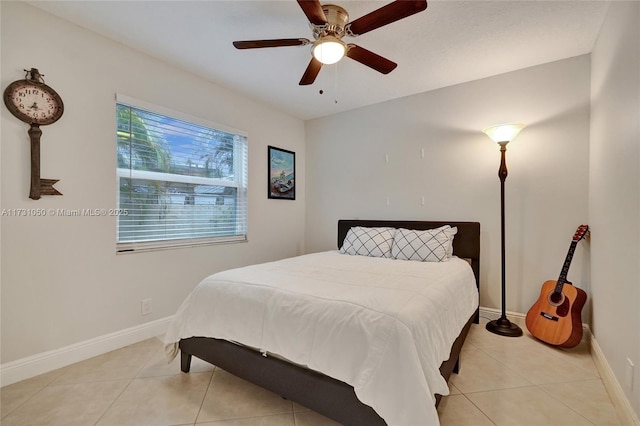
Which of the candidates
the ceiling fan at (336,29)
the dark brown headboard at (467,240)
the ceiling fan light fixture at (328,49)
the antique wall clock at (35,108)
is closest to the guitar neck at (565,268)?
the dark brown headboard at (467,240)

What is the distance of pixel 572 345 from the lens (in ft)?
7.16

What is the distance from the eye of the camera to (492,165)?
9.67 ft

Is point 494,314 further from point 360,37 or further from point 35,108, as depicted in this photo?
point 35,108

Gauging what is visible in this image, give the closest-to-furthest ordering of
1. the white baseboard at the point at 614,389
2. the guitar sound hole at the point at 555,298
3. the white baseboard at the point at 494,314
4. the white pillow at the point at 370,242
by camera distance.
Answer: the white baseboard at the point at 614,389, the guitar sound hole at the point at 555,298, the white baseboard at the point at 494,314, the white pillow at the point at 370,242

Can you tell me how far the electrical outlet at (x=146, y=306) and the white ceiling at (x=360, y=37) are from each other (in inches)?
85.1

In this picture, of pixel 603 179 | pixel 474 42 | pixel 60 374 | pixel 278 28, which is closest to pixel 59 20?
pixel 278 28

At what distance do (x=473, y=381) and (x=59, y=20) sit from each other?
3735 mm

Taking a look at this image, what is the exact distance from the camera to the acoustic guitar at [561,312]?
2199mm

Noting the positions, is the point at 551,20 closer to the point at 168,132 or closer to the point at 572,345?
the point at 572,345

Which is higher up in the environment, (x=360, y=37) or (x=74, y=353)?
(x=360, y=37)

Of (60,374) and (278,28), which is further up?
(278,28)

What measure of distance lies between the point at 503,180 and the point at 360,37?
1818 mm

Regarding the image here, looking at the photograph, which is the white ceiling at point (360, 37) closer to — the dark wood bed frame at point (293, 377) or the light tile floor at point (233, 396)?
the dark wood bed frame at point (293, 377)

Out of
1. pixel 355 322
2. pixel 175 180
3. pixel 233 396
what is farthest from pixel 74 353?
pixel 355 322
